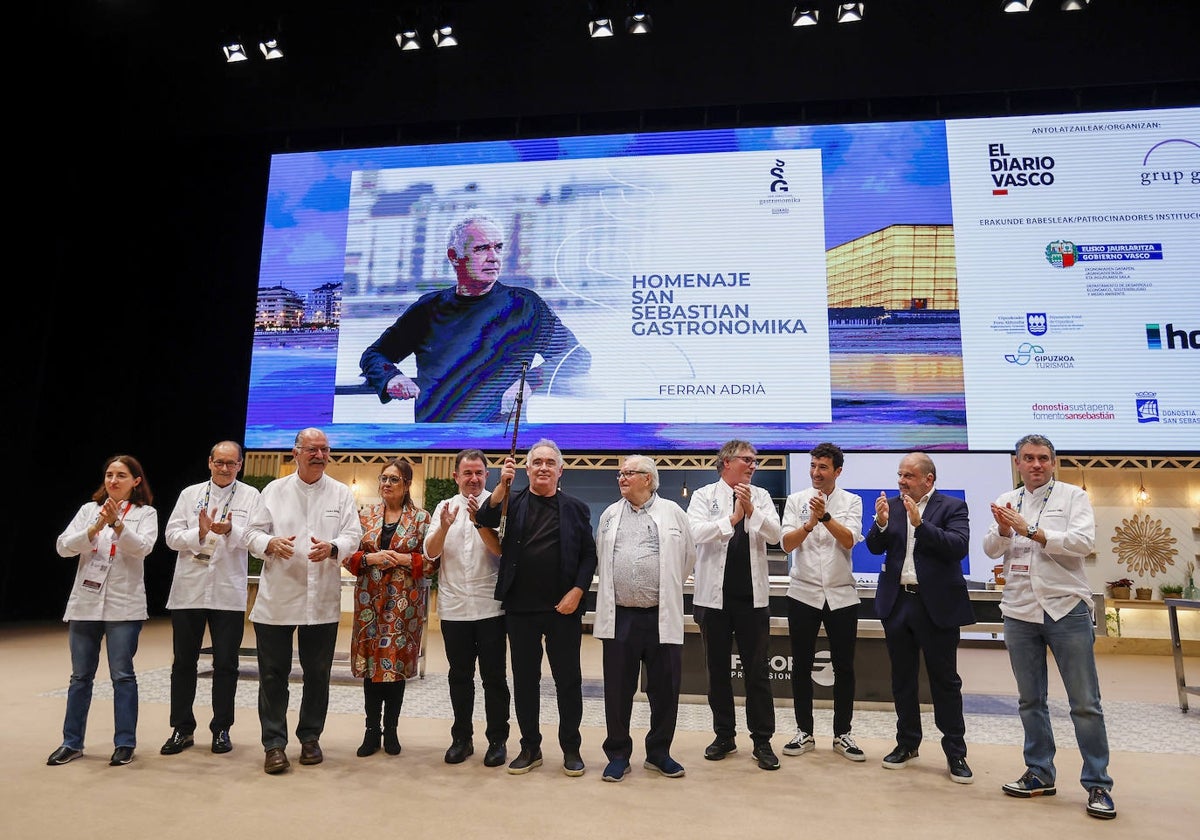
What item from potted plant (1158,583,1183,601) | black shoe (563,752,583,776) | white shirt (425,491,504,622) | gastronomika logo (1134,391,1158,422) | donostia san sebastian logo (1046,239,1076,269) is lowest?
black shoe (563,752,583,776)

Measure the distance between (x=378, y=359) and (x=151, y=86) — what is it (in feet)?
14.0

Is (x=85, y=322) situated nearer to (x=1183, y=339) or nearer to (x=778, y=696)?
(x=778, y=696)

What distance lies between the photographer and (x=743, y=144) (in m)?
8.48

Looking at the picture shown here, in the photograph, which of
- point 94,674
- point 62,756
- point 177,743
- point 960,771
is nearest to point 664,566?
point 960,771

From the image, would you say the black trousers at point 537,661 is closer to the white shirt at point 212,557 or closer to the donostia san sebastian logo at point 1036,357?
the white shirt at point 212,557

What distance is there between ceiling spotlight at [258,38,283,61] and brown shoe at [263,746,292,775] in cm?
727

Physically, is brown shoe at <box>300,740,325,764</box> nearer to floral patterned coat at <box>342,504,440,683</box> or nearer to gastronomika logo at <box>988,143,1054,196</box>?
floral patterned coat at <box>342,504,440,683</box>

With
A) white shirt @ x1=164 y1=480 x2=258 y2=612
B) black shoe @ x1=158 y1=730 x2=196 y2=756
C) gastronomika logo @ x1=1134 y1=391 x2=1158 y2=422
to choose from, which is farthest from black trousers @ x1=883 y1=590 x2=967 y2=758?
gastronomika logo @ x1=1134 y1=391 x2=1158 y2=422

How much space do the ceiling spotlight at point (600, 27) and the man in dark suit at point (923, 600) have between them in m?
5.82

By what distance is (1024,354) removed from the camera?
25.4 feet

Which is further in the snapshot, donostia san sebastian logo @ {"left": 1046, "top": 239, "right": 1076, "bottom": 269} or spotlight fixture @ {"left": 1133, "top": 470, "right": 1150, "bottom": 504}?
spotlight fixture @ {"left": 1133, "top": 470, "right": 1150, "bottom": 504}

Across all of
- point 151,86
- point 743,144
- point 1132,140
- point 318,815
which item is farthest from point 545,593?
point 151,86

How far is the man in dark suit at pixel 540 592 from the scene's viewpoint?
365 centimetres

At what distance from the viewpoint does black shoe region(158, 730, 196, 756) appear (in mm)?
3695
